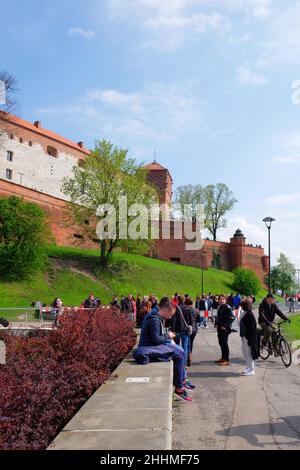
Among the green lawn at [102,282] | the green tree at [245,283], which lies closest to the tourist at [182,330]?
the green lawn at [102,282]

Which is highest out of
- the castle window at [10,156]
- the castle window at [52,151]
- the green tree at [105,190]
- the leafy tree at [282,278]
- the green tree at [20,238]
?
the castle window at [52,151]

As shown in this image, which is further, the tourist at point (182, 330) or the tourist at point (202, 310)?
the tourist at point (202, 310)

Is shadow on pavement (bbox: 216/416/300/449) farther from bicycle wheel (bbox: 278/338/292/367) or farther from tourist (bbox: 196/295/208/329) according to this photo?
tourist (bbox: 196/295/208/329)

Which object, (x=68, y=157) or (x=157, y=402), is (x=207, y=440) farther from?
(x=68, y=157)

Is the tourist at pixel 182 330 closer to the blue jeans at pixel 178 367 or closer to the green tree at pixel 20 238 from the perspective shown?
the blue jeans at pixel 178 367

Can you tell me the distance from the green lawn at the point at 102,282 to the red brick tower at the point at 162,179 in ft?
85.8

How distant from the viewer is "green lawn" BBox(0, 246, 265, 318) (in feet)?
124

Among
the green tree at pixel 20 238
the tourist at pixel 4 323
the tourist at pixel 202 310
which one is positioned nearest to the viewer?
the tourist at pixel 4 323

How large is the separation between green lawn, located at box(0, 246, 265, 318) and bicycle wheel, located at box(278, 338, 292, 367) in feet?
81.9

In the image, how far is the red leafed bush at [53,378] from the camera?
183 inches

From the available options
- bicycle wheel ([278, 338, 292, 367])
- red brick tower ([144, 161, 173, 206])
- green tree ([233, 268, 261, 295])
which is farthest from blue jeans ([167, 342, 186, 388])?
red brick tower ([144, 161, 173, 206])

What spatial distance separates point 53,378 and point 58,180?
69646 millimetres

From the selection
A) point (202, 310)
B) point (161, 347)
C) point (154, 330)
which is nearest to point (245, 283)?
point (202, 310)
